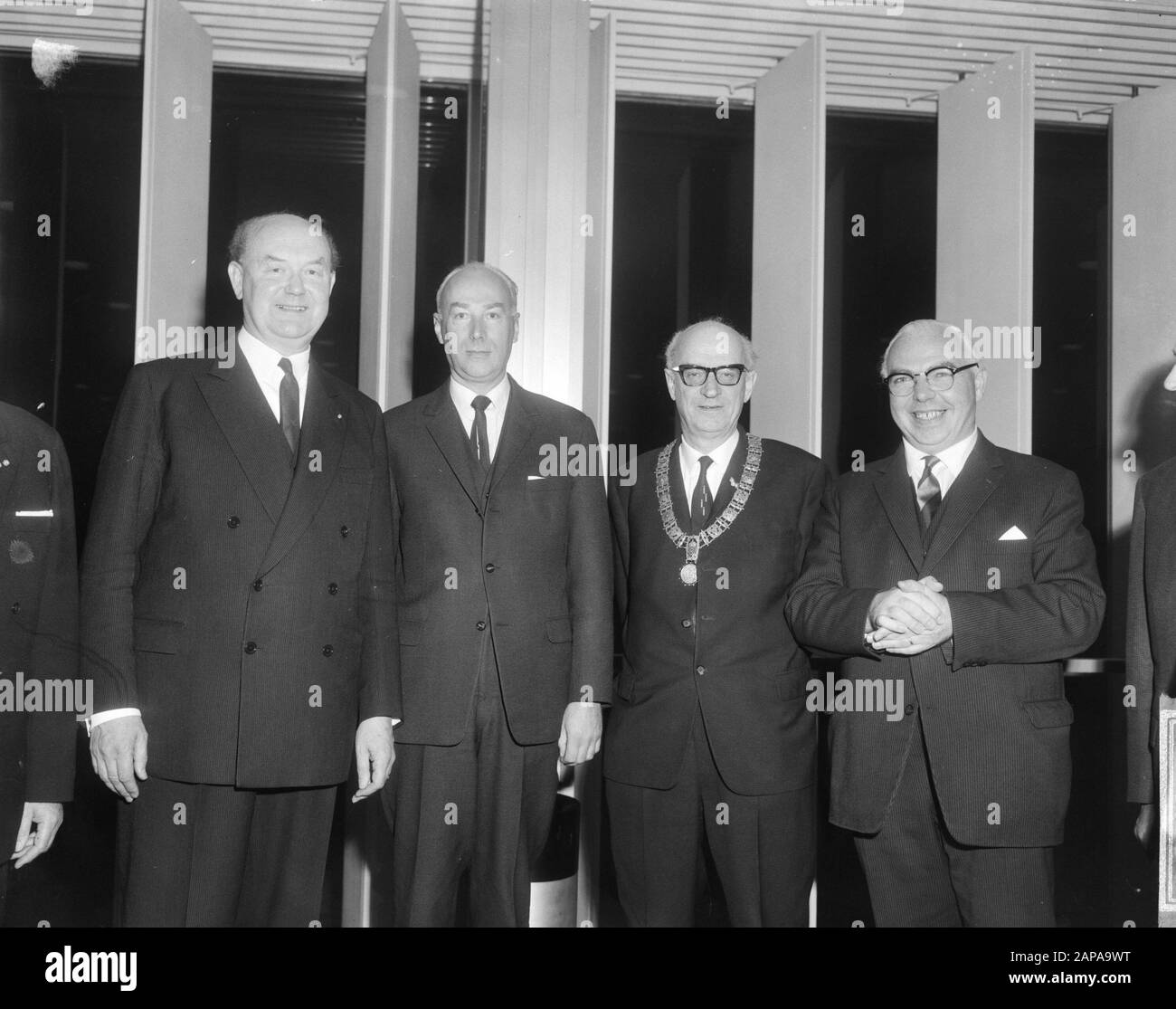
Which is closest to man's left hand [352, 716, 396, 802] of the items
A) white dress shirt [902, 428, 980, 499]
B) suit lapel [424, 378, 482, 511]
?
suit lapel [424, 378, 482, 511]

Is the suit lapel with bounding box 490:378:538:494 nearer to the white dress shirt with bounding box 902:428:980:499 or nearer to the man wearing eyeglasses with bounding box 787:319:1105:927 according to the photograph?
the man wearing eyeglasses with bounding box 787:319:1105:927

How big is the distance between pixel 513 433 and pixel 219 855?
3.95 ft

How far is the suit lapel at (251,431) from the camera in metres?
2.37

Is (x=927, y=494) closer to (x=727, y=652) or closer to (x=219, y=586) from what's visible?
(x=727, y=652)

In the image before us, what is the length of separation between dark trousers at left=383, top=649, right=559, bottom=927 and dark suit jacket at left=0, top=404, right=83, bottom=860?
0.77 m

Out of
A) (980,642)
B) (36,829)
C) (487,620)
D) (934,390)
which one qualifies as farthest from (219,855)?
(934,390)

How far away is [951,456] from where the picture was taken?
2691mm

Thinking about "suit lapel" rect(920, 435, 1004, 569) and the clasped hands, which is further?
"suit lapel" rect(920, 435, 1004, 569)

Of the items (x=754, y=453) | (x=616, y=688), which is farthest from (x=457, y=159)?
(x=616, y=688)

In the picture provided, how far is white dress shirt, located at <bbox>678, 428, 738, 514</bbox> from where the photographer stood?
2.83 meters

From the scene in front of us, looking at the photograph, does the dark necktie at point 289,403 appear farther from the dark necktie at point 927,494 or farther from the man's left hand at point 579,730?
the dark necktie at point 927,494

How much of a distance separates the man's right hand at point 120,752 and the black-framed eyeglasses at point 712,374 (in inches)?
61.9
